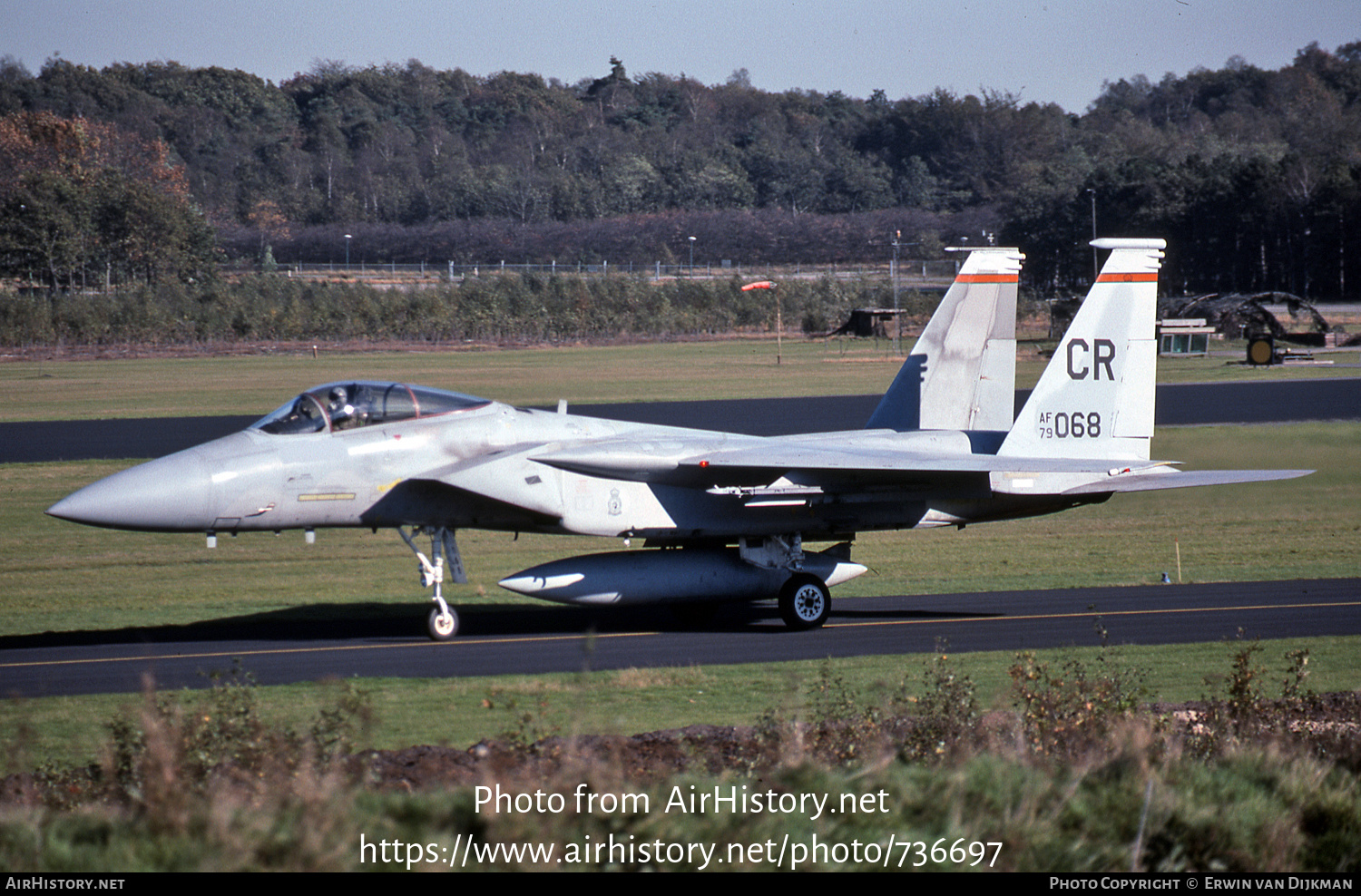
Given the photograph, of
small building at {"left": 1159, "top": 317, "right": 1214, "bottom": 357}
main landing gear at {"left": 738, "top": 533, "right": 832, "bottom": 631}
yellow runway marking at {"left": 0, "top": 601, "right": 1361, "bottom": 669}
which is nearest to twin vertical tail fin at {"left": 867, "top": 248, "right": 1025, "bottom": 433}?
main landing gear at {"left": 738, "top": 533, "right": 832, "bottom": 631}

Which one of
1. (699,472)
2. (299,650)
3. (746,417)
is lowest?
(299,650)

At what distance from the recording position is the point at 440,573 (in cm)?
1534

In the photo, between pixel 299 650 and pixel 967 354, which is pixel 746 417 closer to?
pixel 967 354

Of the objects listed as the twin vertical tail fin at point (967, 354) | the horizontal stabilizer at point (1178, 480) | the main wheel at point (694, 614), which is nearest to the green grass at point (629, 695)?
the horizontal stabilizer at point (1178, 480)

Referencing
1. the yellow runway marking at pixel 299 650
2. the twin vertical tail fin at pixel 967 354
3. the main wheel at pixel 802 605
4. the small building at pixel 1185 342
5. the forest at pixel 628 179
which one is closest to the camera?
the yellow runway marking at pixel 299 650

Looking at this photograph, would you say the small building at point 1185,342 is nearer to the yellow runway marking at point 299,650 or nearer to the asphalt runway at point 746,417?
the asphalt runway at point 746,417

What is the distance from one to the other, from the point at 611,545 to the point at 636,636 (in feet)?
22.5

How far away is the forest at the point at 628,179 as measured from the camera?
93.4 metres

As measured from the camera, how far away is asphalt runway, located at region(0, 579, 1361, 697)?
13.6 meters

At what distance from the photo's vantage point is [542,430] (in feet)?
51.4

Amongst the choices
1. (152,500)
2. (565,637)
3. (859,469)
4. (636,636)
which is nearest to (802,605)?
(859,469)

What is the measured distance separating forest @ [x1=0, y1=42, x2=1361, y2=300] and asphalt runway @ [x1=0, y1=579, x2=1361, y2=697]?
76688mm

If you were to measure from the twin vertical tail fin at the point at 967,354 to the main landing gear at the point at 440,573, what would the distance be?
A: 711cm
